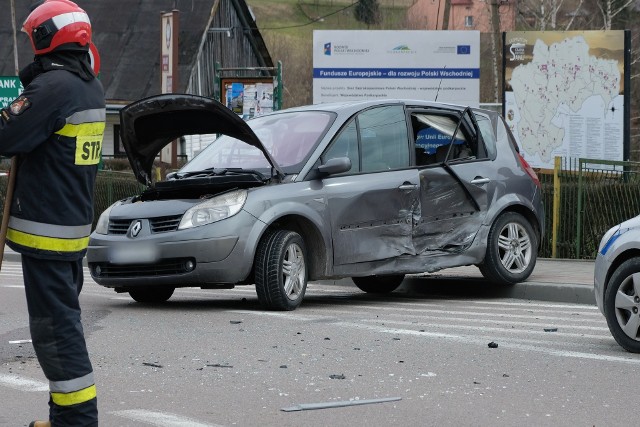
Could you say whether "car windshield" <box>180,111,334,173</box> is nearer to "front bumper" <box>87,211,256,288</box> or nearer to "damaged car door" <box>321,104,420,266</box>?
"damaged car door" <box>321,104,420,266</box>

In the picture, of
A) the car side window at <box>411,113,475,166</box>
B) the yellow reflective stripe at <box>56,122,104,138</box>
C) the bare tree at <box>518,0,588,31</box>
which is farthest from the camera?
the bare tree at <box>518,0,588,31</box>

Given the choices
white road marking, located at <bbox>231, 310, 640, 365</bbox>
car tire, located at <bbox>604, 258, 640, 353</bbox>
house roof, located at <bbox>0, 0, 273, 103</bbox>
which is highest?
house roof, located at <bbox>0, 0, 273, 103</bbox>

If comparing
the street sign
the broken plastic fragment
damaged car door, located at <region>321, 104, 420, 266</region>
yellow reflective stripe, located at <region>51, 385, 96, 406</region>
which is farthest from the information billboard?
yellow reflective stripe, located at <region>51, 385, 96, 406</region>

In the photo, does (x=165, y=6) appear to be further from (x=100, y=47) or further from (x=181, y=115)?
(x=181, y=115)

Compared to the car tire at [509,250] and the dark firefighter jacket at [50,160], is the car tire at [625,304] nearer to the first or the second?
the car tire at [509,250]

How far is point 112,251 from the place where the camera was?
35.3ft

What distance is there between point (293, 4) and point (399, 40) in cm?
10488

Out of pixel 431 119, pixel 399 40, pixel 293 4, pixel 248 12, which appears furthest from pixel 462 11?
pixel 431 119

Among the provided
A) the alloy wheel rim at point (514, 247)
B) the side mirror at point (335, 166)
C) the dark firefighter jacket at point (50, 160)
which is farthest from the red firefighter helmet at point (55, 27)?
the alloy wheel rim at point (514, 247)

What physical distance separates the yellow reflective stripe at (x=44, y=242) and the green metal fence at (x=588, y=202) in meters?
11.7

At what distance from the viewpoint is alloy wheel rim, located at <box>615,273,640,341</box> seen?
8133mm

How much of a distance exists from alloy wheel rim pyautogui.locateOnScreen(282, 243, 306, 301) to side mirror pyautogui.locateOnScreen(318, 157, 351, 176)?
0.70 meters

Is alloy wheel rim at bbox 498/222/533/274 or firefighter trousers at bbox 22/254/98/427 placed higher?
firefighter trousers at bbox 22/254/98/427

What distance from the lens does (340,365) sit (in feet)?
25.3
